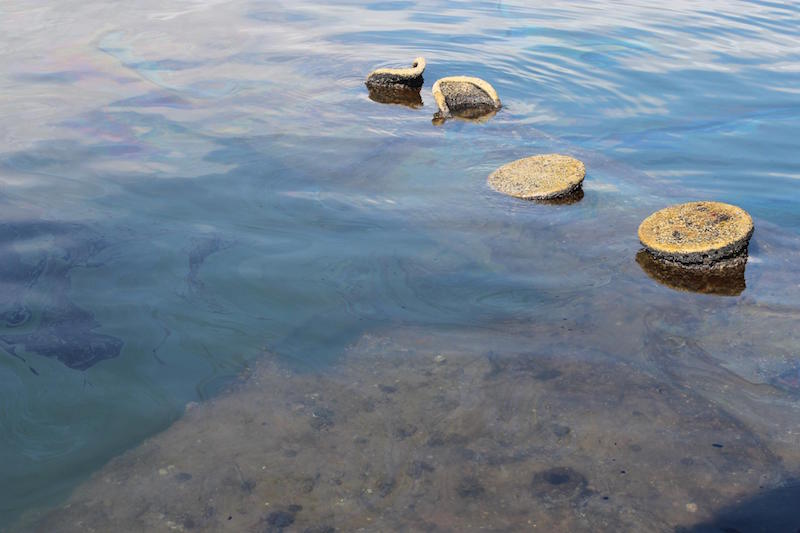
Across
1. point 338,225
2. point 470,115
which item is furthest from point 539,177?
point 470,115

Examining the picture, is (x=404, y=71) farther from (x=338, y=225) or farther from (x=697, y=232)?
(x=697, y=232)

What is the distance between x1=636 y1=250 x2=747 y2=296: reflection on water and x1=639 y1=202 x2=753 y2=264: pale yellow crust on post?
0.28 feet

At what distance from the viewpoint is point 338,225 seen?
6602mm

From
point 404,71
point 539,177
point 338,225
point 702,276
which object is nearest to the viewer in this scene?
point 702,276

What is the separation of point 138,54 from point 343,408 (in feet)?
26.5

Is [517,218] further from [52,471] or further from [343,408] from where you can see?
[52,471]

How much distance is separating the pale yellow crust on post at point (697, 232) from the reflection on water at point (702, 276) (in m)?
0.08

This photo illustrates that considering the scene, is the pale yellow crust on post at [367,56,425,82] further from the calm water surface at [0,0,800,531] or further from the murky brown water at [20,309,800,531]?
the murky brown water at [20,309,800,531]

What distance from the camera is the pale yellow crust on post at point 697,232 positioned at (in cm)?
600

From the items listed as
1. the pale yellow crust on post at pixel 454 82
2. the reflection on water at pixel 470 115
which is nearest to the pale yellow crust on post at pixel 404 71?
→ the pale yellow crust on post at pixel 454 82

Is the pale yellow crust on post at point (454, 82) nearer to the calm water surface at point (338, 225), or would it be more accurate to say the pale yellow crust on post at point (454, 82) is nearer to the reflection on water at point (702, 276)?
the calm water surface at point (338, 225)

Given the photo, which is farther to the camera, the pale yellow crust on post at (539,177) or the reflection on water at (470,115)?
the reflection on water at (470,115)

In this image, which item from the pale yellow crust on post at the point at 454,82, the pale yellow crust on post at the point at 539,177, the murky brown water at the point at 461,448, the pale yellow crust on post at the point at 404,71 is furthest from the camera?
the pale yellow crust on post at the point at 404,71

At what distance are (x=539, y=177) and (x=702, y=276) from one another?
193 centimetres
